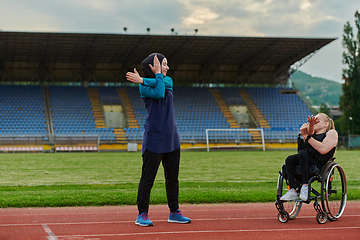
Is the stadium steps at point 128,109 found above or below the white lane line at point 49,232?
above

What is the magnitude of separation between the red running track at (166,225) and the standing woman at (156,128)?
480mm

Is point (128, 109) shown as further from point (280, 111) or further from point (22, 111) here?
point (280, 111)

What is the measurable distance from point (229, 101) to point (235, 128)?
5.12 metres

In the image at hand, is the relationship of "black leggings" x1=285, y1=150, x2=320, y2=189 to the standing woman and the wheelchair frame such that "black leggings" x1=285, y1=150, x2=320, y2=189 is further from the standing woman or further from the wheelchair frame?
the standing woman

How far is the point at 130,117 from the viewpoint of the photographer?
41250mm

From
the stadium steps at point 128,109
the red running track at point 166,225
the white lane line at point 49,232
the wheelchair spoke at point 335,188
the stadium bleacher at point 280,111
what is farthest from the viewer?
the stadium steps at point 128,109

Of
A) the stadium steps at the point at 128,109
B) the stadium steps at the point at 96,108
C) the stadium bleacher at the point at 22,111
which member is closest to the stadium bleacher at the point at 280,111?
the stadium steps at the point at 128,109

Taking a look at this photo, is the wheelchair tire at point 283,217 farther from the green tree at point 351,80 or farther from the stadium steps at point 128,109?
the green tree at point 351,80

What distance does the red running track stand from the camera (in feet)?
17.8

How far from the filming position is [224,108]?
147ft

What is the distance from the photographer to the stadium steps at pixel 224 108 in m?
42.5

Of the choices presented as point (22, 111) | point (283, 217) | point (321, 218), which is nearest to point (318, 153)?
point (321, 218)

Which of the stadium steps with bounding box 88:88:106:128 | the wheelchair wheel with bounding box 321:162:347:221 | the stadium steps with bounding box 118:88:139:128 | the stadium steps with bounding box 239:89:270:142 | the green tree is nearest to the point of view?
the wheelchair wheel with bounding box 321:162:347:221

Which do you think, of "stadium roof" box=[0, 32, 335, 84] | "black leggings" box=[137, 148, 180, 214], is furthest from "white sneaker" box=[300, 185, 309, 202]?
"stadium roof" box=[0, 32, 335, 84]
